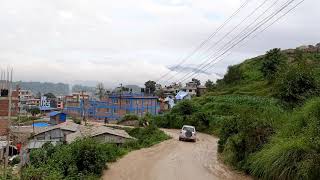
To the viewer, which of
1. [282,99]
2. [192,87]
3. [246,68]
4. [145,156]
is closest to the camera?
[145,156]

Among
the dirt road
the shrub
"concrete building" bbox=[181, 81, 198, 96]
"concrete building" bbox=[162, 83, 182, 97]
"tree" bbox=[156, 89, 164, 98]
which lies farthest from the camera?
"concrete building" bbox=[162, 83, 182, 97]

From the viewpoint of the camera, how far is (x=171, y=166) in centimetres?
2548

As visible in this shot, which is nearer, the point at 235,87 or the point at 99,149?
the point at 99,149

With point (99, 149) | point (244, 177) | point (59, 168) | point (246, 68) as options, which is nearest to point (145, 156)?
point (99, 149)

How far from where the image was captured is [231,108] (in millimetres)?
59219

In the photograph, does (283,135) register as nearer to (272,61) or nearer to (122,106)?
(272,61)

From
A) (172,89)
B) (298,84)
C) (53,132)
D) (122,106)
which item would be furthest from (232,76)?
(172,89)

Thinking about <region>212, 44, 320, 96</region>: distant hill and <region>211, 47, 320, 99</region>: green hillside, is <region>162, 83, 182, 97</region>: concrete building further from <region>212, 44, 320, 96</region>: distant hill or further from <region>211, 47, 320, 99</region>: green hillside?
<region>212, 44, 320, 96</region>: distant hill

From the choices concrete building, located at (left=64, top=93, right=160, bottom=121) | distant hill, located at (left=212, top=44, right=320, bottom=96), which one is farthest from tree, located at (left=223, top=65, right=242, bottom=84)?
concrete building, located at (left=64, top=93, right=160, bottom=121)

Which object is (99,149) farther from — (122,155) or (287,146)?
(287,146)

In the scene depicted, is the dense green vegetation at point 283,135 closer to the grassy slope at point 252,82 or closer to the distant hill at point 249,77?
the grassy slope at point 252,82

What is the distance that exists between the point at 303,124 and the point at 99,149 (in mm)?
12335

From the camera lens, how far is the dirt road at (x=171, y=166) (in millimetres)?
22266

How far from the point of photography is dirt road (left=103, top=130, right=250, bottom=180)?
2227cm
